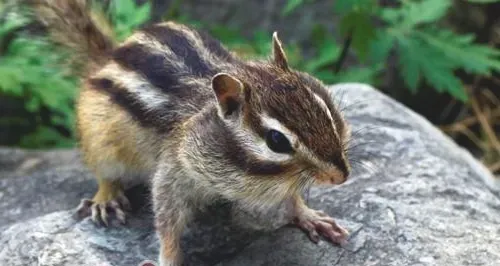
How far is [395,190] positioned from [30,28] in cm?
197

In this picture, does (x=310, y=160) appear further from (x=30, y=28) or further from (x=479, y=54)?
(x=479, y=54)

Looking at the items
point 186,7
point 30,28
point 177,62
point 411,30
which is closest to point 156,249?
point 177,62

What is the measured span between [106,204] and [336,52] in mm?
2297

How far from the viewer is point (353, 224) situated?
3840 mm

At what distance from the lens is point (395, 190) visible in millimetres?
4105

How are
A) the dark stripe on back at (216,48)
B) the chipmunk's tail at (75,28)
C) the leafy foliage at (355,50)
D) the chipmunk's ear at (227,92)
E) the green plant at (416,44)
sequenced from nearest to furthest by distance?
the chipmunk's ear at (227,92)
the dark stripe on back at (216,48)
the chipmunk's tail at (75,28)
the leafy foliage at (355,50)
the green plant at (416,44)

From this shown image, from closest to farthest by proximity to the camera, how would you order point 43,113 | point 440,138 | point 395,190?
1. point 395,190
2. point 440,138
3. point 43,113

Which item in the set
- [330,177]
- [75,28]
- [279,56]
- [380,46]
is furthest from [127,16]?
[330,177]

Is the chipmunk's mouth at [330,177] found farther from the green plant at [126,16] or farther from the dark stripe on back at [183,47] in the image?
the green plant at [126,16]

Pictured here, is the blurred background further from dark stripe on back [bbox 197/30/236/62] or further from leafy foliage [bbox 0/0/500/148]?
dark stripe on back [bbox 197/30/236/62]

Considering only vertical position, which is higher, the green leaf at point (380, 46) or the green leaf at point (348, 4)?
the green leaf at point (348, 4)

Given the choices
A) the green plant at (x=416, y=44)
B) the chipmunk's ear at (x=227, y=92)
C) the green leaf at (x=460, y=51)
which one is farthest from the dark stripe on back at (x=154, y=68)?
the green leaf at (x=460, y=51)

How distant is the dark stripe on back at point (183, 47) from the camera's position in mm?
3855

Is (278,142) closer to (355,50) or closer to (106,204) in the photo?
(106,204)
